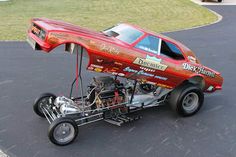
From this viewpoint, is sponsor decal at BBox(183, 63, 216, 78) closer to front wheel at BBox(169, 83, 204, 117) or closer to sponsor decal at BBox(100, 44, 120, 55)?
front wheel at BBox(169, 83, 204, 117)

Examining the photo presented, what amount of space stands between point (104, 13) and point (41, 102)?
49.9 feet

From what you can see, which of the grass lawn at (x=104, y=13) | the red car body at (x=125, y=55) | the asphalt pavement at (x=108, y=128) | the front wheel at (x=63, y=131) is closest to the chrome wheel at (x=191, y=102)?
the asphalt pavement at (x=108, y=128)

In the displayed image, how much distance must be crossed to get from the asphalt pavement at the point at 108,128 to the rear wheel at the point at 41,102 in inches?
7.3

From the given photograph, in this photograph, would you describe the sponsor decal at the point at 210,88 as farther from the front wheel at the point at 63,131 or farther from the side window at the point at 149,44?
the front wheel at the point at 63,131

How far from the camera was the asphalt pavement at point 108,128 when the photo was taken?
6121mm

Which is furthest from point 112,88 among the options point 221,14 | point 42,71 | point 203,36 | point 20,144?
point 221,14

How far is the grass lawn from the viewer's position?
56.8 ft

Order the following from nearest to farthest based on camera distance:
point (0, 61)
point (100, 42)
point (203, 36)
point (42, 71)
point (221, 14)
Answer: point (100, 42)
point (42, 71)
point (0, 61)
point (203, 36)
point (221, 14)

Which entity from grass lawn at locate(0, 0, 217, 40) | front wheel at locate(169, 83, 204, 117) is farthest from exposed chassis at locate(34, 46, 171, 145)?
grass lawn at locate(0, 0, 217, 40)

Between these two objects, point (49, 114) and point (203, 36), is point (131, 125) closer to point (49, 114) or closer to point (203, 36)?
point (49, 114)

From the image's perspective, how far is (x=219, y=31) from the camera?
1689 cm

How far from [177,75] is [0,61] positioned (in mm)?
6433

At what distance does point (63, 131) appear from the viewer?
6.17 meters

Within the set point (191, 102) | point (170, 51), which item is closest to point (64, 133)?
point (170, 51)
